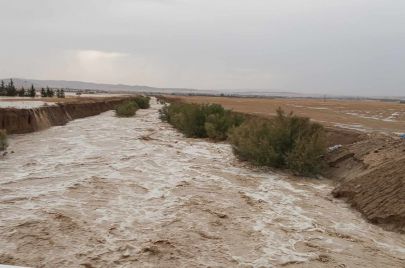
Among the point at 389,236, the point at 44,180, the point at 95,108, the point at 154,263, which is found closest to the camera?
the point at 154,263

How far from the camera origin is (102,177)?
1490cm

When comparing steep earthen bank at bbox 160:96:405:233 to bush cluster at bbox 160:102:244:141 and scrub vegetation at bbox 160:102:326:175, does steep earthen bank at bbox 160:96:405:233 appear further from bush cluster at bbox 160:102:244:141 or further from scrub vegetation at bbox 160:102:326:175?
bush cluster at bbox 160:102:244:141

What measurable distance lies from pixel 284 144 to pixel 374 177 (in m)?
5.05

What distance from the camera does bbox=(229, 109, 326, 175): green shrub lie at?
1664cm

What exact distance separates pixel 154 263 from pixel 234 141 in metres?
11.4

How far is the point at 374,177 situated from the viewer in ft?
42.9

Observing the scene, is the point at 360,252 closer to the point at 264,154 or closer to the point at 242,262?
the point at 242,262

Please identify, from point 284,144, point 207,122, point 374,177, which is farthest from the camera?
point 207,122

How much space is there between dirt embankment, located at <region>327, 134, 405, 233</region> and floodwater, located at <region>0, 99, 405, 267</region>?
399 millimetres

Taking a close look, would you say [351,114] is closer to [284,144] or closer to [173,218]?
[284,144]

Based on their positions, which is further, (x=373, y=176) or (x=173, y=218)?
(x=373, y=176)

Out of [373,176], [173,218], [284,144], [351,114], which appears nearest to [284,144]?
[284,144]

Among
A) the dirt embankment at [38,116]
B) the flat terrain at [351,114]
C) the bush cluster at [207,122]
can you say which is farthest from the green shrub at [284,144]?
the dirt embankment at [38,116]

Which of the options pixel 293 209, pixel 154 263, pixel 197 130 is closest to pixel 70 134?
pixel 197 130
